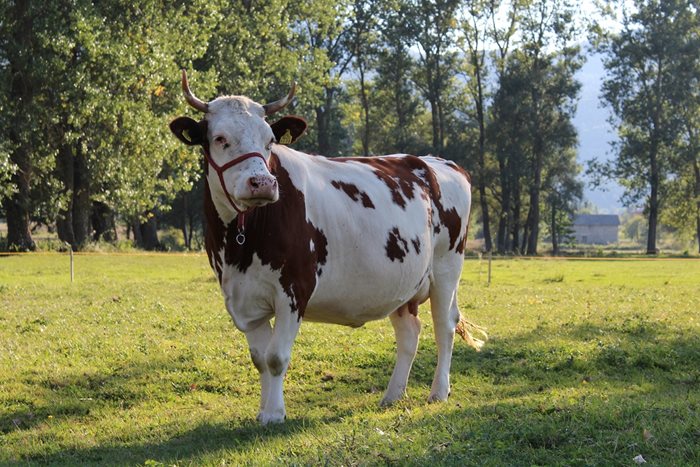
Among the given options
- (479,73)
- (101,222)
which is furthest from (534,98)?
(101,222)

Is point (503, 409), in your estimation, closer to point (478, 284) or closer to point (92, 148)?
point (478, 284)

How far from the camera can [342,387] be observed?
11000 mm

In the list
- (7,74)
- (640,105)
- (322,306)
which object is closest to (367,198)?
(322,306)

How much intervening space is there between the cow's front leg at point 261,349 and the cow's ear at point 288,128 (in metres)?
1.94

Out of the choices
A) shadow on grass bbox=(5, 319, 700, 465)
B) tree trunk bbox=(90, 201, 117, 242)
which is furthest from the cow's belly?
tree trunk bbox=(90, 201, 117, 242)

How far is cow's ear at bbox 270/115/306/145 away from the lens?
28.3 feet

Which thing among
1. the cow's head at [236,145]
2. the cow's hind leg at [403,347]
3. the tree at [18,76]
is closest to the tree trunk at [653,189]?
the tree at [18,76]

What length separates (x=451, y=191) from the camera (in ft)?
35.5

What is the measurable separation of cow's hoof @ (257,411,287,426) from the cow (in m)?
0.01

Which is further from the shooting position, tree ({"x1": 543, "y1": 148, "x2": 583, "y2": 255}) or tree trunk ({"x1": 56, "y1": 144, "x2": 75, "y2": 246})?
tree ({"x1": 543, "y1": 148, "x2": 583, "y2": 255})

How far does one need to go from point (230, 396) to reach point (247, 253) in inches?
125

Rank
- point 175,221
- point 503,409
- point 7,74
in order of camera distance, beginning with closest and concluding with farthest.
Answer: point 503,409 < point 7,74 < point 175,221

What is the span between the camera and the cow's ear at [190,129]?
8016mm

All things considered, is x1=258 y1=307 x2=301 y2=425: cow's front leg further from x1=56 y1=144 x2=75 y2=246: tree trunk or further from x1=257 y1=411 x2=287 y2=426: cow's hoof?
x1=56 y1=144 x2=75 y2=246: tree trunk
